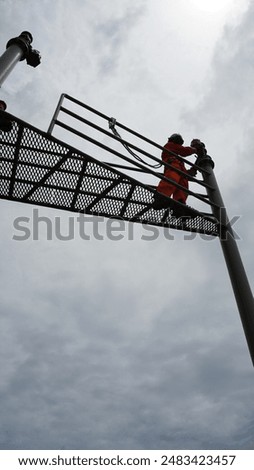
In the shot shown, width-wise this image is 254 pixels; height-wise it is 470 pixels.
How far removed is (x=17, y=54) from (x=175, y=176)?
128 inches

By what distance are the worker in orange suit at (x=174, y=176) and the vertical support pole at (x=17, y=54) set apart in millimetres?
2784

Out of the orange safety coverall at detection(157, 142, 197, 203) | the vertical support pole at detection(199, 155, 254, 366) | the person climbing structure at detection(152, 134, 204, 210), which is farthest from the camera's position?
the orange safety coverall at detection(157, 142, 197, 203)

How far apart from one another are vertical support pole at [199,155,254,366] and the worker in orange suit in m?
0.42

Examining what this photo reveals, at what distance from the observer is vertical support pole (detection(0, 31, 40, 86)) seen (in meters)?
4.61

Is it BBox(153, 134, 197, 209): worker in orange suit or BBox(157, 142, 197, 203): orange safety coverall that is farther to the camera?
BBox(157, 142, 197, 203): orange safety coverall

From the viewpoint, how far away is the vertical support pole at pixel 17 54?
4605 millimetres

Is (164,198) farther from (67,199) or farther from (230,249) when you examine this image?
(67,199)

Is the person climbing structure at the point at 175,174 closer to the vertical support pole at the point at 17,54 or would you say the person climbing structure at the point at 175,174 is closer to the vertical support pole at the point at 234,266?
the vertical support pole at the point at 234,266

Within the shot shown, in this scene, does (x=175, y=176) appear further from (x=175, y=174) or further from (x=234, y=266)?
(x=234, y=266)

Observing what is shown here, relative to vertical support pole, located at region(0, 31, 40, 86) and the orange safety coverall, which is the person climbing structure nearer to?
the orange safety coverall

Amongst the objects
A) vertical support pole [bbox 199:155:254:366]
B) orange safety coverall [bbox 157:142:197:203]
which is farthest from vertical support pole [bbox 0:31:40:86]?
vertical support pole [bbox 199:155:254:366]

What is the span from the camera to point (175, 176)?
5.70 m
